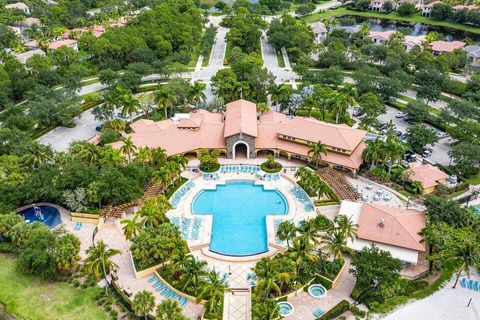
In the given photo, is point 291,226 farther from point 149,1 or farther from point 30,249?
point 149,1

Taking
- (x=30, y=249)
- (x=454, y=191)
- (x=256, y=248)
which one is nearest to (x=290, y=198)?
(x=256, y=248)

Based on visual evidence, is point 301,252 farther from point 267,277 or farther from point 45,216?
point 45,216

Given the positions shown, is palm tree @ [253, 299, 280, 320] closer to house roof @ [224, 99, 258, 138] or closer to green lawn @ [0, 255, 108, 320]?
green lawn @ [0, 255, 108, 320]

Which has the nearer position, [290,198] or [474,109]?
[290,198]

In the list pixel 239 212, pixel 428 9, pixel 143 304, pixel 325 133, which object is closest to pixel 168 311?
pixel 143 304

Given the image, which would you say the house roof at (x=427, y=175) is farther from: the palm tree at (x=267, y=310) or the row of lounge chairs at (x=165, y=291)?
the row of lounge chairs at (x=165, y=291)
